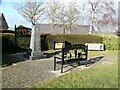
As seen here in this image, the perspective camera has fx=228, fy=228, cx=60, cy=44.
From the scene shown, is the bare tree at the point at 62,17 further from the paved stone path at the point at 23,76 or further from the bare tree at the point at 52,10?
the paved stone path at the point at 23,76

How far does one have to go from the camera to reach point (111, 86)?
23.1ft

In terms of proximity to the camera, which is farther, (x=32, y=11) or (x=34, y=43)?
(x=32, y=11)

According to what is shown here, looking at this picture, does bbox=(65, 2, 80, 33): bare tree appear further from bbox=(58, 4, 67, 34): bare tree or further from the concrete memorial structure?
the concrete memorial structure

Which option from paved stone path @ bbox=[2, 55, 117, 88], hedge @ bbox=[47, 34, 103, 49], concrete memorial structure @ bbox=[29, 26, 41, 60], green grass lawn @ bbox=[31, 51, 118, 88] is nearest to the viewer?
green grass lawn @ bbox=[31, 51, 118, 88]

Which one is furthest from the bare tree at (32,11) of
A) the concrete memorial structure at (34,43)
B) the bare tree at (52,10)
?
the concrete memorial structure at (34,43)

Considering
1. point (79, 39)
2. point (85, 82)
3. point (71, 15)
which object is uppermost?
point (71, 15)

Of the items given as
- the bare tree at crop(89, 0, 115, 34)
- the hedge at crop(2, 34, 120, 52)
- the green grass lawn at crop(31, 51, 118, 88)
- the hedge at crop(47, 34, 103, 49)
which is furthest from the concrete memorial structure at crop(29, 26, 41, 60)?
the bare tree at crop(89, 0, 115, 34)

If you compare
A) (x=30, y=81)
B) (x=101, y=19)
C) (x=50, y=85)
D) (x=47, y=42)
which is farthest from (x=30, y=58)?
(x=101, y=19)

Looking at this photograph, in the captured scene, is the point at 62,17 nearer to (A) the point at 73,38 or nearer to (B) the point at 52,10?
(B) the point at 52,10

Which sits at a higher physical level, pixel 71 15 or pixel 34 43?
pixel 71 15

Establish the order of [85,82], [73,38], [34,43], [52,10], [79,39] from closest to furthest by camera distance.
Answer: [85,82]
[34,43]
[73,38]
[79,39]
[52,10]

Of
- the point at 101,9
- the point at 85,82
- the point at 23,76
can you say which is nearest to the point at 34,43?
the point at 23,76

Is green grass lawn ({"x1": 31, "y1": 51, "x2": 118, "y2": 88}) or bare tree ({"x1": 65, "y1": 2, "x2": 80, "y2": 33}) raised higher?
bare tree ({"x1": 65, "y1": 2, "x2": 80, "y2": 33})

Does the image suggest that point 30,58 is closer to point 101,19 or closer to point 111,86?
point 111,86
